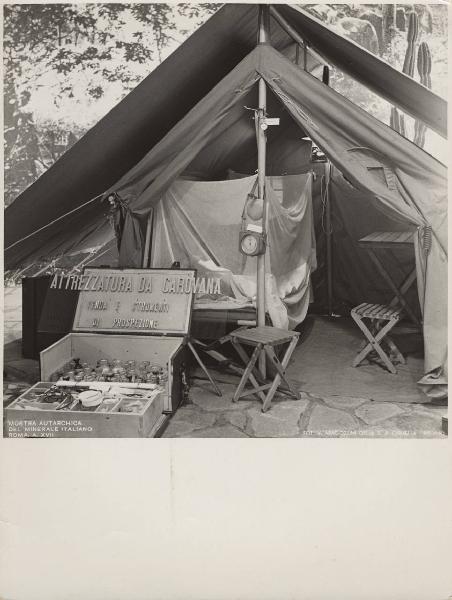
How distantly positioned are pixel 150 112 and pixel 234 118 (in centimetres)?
67

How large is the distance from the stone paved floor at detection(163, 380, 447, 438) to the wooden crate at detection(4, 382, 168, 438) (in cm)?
39

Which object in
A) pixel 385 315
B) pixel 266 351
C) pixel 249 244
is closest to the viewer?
pixel 266 351

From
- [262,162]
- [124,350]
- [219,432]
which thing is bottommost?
[219,432]

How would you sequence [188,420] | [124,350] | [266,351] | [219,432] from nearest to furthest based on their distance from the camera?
[219,432] < [188,420] < [266,351] < [124,350]

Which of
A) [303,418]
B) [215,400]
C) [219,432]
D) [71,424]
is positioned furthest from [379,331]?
[71,424]

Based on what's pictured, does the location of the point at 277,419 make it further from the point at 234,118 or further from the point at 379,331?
the point at 234,118

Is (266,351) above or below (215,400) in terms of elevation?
above

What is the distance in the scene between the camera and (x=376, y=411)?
140 inches

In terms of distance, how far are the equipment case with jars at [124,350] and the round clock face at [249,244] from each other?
1.31 ft

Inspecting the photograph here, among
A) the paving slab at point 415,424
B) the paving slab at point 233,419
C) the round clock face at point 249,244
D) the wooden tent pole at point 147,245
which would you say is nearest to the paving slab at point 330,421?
the paving slab at point 415,424

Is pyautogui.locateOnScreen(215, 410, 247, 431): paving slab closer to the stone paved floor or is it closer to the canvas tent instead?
the stone paved floor

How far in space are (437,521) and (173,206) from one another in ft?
8.72

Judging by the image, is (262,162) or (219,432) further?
(262,162)

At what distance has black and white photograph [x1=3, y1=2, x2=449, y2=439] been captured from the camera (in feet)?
9.70
